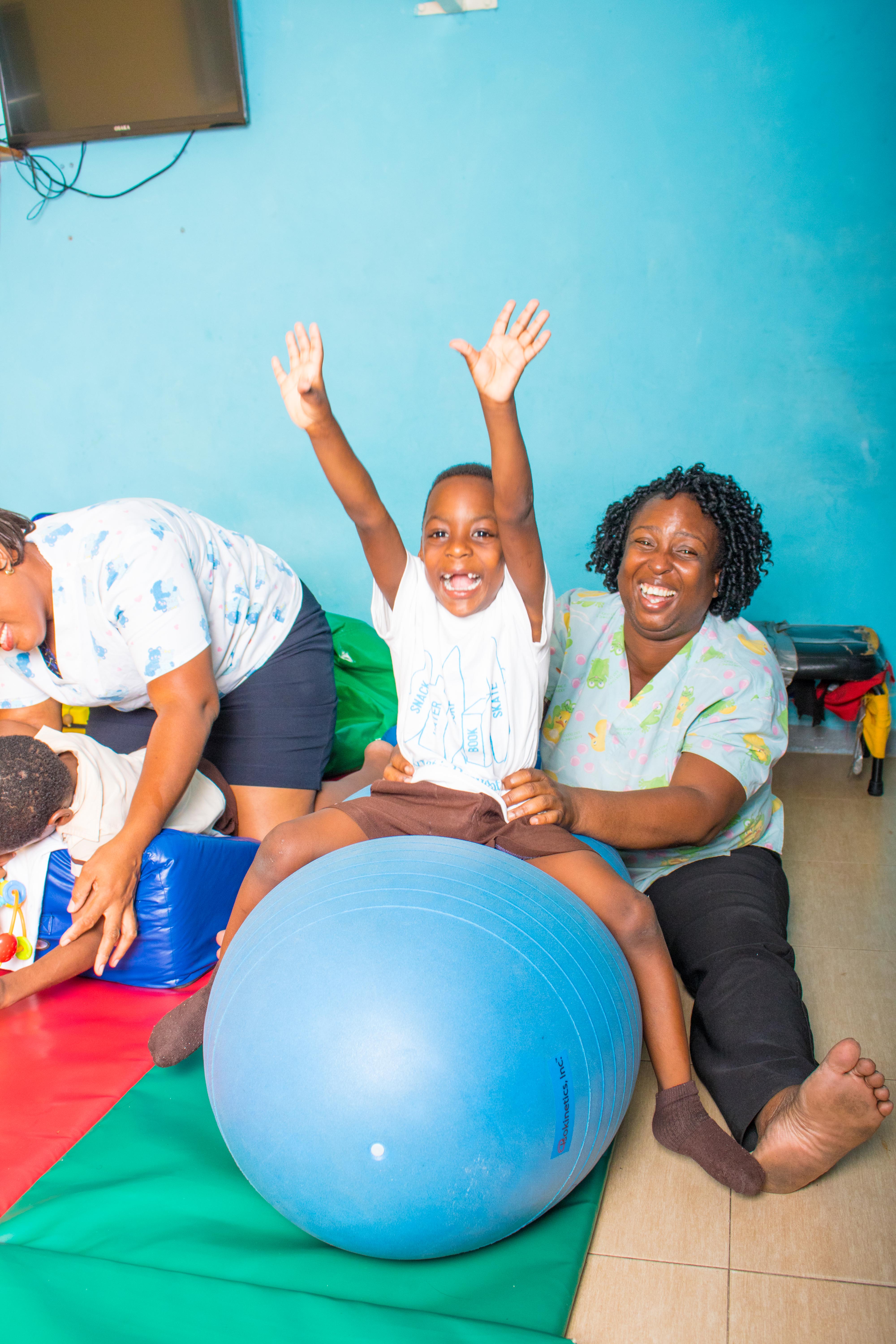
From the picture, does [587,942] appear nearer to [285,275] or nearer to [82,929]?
[82,929]

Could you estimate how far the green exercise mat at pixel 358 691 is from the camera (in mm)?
2918

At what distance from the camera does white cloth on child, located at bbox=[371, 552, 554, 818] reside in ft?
5.77

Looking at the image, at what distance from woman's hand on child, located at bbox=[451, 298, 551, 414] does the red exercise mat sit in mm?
1421

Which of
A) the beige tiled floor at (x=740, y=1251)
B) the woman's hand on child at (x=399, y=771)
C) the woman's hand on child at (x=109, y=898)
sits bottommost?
the beige tiled floor at (x=740, y=1251)

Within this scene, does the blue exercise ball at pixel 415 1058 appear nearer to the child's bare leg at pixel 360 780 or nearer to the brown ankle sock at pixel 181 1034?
the brown ankle sock at pixel 181 1034

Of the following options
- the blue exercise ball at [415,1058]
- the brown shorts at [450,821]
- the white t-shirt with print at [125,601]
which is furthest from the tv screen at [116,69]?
the blue exercise ball at [415,1058]

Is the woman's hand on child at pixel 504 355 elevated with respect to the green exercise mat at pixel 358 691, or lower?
elevated

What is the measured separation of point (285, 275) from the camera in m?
3.68

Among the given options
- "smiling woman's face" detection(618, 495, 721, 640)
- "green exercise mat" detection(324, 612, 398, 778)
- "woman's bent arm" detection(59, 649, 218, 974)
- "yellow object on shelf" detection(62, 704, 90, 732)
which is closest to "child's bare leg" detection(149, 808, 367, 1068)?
"woman's bent arm" detection(59, 649, 218, 974)

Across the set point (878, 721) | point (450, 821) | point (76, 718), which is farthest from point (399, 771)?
point (878, 721)

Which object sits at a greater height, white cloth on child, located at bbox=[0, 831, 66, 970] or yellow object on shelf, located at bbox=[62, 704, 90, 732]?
yellow object on shelf, located at bbox=[62, 704, 90, 732]

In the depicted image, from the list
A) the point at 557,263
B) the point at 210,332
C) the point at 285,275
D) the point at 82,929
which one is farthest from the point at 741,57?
the point at 82,929

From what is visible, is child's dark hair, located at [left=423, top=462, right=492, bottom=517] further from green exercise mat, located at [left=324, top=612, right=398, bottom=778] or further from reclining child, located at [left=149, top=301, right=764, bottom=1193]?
green exercise mat, located at [left=324, top=612, right=398, bottom=778]

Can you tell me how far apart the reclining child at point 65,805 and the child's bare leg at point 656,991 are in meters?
0.90
